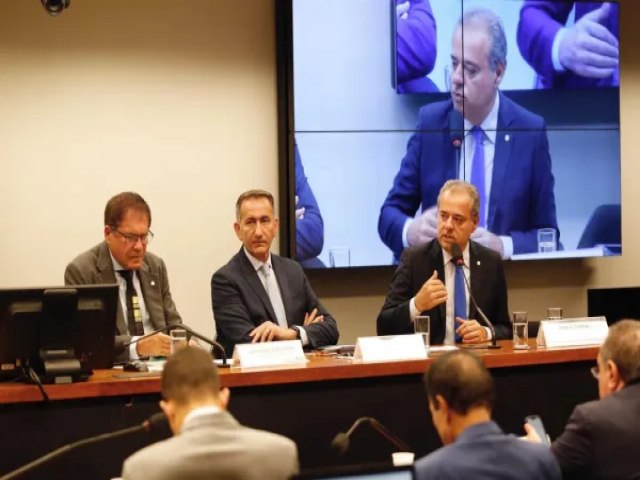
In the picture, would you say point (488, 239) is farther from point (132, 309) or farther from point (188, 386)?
point (188, 386)

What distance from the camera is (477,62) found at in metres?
6.42

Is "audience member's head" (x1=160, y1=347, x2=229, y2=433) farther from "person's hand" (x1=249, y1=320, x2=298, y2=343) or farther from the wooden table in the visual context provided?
"person's hand" (x1=249, y1=320, x2=298, y2=343)

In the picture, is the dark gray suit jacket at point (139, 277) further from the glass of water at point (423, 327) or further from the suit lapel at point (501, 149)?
the suit lapel at point (501, 149)

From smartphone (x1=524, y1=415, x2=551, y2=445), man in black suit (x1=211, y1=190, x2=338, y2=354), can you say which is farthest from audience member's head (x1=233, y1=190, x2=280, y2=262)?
smartphone (x1=524, y1=415, x2=551, y2=445)

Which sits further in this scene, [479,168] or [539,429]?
[479,168]

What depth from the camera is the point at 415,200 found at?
20.6 feet

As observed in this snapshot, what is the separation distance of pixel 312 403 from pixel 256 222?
1.16 meters

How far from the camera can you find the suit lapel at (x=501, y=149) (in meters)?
6.46

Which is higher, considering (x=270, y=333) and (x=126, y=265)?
(x=126, y=265)

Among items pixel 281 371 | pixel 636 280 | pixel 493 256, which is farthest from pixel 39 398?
pixel 636 280

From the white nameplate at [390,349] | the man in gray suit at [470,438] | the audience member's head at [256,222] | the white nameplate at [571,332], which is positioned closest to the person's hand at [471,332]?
the white nameplate at [571,332]

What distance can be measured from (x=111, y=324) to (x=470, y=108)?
3.16 metres

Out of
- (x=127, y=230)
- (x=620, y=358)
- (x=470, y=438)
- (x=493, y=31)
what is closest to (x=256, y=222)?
(x=127, y=230)

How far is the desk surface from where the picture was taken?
3.72 m
